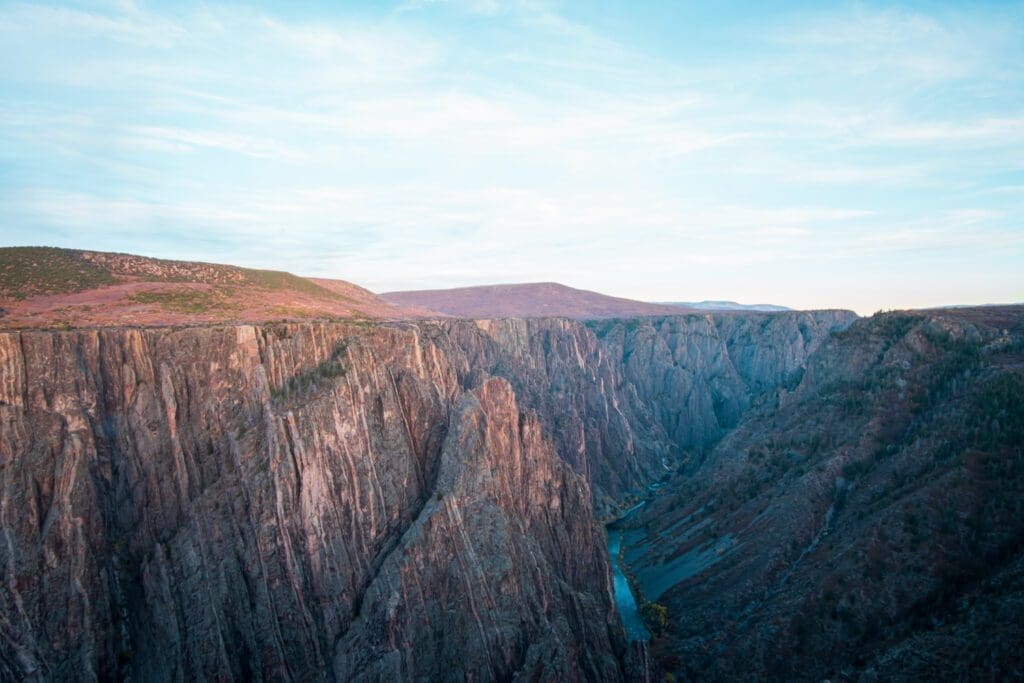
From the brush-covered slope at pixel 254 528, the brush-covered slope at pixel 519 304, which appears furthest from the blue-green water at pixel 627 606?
the brush-covered slope at pixel 519 304

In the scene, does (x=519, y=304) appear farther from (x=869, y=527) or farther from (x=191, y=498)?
(x=191, y=498)

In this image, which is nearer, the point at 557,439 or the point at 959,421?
the point at 959,421

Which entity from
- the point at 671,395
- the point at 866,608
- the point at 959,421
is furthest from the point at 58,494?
the point at 671,395

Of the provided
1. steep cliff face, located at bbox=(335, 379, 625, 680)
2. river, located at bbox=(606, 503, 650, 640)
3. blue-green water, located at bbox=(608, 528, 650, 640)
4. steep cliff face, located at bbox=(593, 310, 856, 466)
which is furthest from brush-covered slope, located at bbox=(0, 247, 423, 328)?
steep cliff face, located at bbox=(593, 310, 856, 466)

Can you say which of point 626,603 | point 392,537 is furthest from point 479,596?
point 626,603

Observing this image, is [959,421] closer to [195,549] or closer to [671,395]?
[195,549]

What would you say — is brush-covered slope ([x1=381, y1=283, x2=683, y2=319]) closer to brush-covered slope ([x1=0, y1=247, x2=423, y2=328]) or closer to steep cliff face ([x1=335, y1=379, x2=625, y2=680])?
brush-covered slope ([x1=0, y1=247, x2=423, y2=328])
